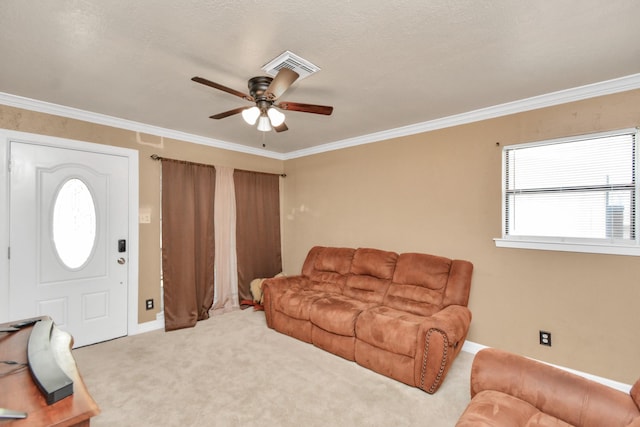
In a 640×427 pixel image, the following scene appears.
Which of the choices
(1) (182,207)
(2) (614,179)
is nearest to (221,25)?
(1) (182,207)

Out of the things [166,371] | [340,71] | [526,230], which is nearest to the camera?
[340,71]

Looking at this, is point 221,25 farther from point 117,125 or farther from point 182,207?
point 182,207

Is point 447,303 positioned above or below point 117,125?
below

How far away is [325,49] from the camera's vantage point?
6.59 feet

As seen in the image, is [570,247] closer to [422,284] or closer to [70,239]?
[422,284]

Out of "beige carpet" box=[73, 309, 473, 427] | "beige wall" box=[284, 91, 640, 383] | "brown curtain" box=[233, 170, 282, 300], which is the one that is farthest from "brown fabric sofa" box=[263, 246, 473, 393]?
"brown curtain" box=[233, 170, 282, 300]

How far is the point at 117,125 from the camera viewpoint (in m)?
3.47

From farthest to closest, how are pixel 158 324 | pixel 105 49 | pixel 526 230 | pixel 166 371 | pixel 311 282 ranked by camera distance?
pixel 311 282, pixel 158 324, pixel 526 230, pixel 166 371, pixel 105 49

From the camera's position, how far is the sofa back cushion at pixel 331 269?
3918 mm

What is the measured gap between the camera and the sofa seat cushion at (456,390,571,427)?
1397mm

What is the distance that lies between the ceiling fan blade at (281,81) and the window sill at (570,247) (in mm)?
2509

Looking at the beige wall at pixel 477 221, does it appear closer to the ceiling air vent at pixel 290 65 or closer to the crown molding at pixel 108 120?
the crown molding at pixel 108 120

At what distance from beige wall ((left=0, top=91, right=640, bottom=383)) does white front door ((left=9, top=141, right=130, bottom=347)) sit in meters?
0.23

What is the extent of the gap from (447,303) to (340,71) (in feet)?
7.76
